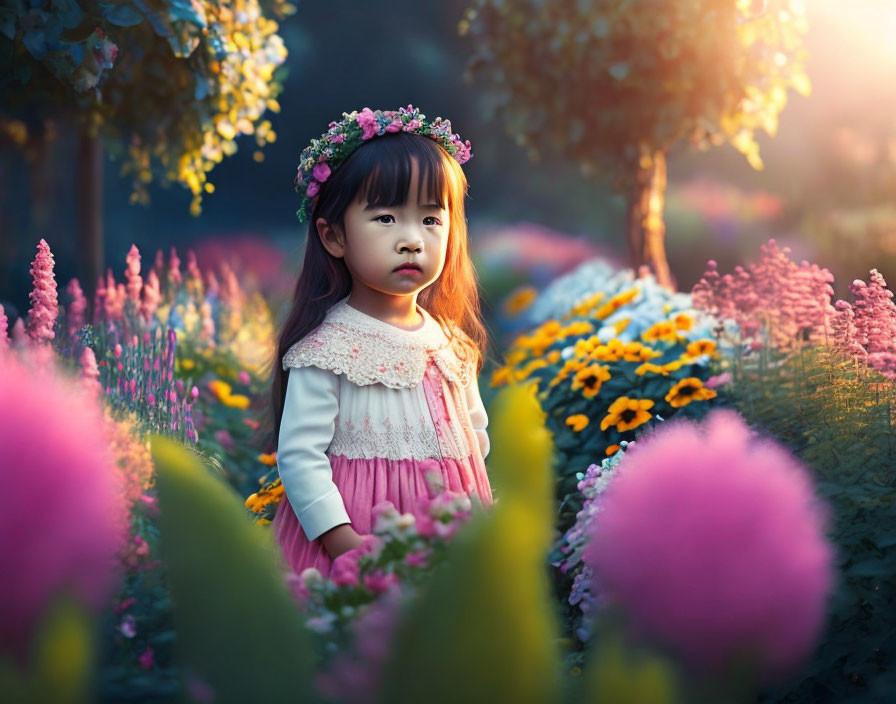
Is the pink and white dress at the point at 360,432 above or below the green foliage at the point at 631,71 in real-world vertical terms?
below

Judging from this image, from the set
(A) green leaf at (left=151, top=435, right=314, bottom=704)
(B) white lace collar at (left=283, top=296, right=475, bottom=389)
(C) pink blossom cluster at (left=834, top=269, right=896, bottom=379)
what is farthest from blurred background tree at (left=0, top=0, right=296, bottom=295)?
(A) green leaf at (left=151, top=435, right=314, bottom=704)

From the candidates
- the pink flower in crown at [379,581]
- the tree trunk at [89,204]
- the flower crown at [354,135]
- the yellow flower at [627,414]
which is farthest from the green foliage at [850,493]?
the tree trunk at [89,204]

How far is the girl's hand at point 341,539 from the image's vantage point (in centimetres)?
202

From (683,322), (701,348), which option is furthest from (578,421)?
(683,322)

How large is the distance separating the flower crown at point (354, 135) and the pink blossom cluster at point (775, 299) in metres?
1.33

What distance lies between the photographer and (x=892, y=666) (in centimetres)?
196

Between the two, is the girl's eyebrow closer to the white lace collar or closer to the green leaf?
the white lace collar

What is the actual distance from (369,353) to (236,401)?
2.47 metres

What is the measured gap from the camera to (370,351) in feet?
7.40

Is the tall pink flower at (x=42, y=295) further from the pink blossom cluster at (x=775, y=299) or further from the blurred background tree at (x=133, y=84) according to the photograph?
the pink blossom cluster at (x=775, y=299)

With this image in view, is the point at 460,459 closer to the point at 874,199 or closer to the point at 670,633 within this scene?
the point at 670,633

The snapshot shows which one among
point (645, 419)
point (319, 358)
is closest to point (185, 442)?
point (319, 358)

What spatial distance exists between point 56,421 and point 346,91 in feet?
30.2

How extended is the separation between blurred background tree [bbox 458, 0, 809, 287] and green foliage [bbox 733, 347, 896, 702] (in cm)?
316
